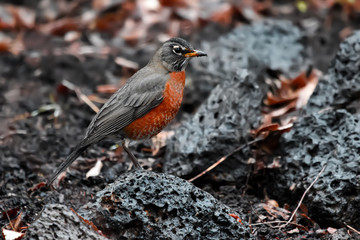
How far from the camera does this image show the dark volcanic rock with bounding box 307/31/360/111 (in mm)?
5297

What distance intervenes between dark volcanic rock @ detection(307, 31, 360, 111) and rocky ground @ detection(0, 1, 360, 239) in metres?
0.01

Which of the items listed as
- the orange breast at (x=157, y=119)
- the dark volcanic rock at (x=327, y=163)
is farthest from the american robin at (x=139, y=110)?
the dark volcanic rock at (x=327, y=163)

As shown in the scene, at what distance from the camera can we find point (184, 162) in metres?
5.13

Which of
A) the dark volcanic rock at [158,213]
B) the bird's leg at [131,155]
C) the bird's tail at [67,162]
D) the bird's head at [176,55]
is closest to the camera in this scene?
the dark volcanic rock at [158,213]

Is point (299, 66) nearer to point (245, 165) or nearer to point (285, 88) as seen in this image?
point (285, 88)

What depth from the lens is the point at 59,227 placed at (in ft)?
11.5

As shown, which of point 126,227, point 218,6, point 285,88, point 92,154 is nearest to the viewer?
point 126,227

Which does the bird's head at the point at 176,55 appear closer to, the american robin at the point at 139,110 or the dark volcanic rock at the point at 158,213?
the american robin at the point at 139,110

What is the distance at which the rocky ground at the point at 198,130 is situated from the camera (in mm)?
3887

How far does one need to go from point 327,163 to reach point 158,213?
5.44ft

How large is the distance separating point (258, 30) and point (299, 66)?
32.0 inches

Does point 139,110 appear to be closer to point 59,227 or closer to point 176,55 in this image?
point 176,55

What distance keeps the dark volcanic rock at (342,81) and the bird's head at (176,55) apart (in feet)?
4.51

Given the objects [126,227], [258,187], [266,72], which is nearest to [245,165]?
[258,187]
